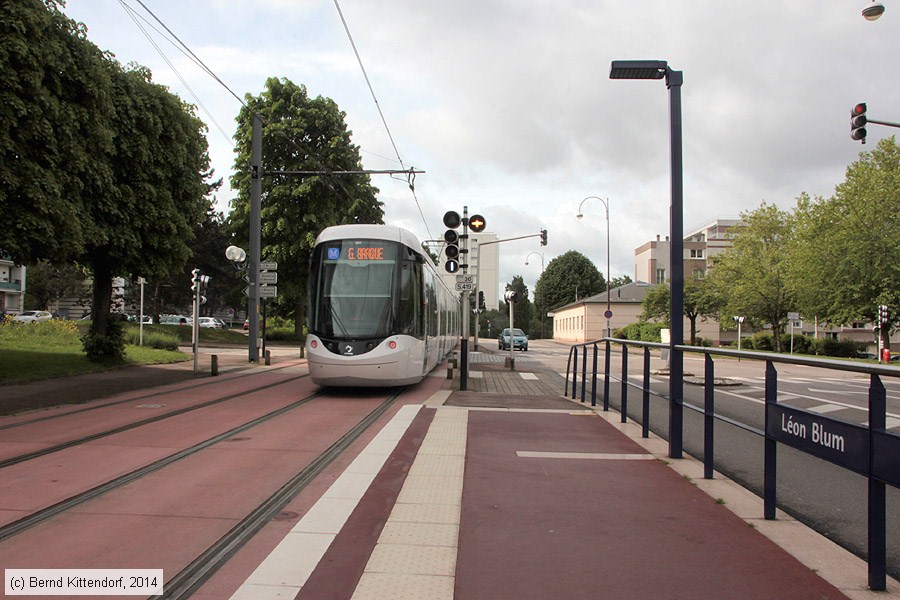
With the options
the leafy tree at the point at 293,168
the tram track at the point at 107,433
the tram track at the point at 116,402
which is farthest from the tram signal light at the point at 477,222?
the leafy tree at the point at 293,168

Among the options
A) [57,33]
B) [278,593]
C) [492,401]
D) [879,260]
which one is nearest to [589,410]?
[492,401]

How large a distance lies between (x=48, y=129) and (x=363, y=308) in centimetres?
632

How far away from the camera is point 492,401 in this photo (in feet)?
38.9

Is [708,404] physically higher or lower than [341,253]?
lower

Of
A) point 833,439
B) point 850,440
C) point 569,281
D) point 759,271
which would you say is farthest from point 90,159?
point 569,281

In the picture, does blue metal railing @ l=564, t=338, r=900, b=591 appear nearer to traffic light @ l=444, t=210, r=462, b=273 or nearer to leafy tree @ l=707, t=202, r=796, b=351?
traffic light @ l=444, t=210, r=462, b=273

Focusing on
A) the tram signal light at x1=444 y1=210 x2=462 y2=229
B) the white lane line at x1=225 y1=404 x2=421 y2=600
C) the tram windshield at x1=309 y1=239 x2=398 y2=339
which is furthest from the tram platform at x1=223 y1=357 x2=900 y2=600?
the tram signal light at x1=444 y1=210 x2=462 y2=229

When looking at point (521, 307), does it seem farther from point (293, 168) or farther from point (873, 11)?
point (873, 11)

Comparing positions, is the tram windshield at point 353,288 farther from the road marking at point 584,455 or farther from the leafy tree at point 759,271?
the leafy tree at point 759,271

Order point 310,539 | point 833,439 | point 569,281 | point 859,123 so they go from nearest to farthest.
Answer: point 833,439 < point 310,539 < point 859,123 < point 569,281

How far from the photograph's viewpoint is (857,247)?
38531 millimetres

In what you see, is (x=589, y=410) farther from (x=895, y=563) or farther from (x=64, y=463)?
(x=64, y=463)

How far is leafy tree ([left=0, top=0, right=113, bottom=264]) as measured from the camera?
10828mm

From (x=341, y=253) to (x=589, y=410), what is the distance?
5.49m
